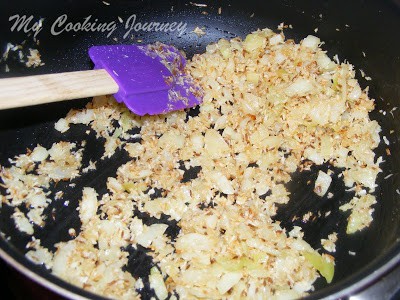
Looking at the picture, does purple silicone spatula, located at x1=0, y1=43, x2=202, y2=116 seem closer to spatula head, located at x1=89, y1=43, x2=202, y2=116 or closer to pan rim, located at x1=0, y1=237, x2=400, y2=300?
spatula head, located at x1=89, y1=43, x2=202, y2=116

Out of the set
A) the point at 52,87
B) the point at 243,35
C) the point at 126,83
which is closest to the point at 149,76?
the point at 126,83

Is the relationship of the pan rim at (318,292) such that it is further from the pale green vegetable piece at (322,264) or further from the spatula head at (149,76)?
the spatula head at (149,76)

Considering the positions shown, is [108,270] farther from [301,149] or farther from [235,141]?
[301,149]

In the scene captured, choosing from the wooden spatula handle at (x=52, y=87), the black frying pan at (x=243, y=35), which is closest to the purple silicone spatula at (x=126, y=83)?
the wooden spatula handle at (x=52, y=87)

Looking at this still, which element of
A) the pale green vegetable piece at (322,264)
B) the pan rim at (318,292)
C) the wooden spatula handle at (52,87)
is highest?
the wooden spatula handle at (52,87)

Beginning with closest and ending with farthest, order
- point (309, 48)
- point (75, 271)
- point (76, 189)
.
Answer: point (75, 271) < point (76, 189) < point (309, 48)

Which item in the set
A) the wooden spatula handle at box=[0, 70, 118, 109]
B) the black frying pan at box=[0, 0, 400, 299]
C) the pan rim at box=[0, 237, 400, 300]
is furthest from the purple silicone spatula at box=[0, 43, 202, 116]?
the pan rim at box=[0, 237, 400, 300]

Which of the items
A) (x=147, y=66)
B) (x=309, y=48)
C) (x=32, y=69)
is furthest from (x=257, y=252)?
(x=32, y=69)

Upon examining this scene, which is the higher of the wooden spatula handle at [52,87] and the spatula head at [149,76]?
the wooden spatula handle at [52,87]
